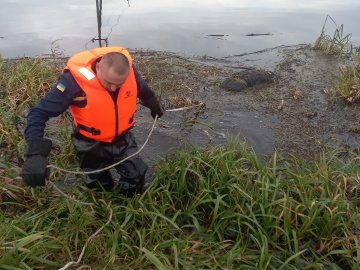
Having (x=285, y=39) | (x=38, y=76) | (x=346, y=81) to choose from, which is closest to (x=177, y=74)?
(x=38, y=76)

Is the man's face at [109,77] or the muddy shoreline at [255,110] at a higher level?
the man's face at [109,77]

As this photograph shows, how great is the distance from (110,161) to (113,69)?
0.96 metres

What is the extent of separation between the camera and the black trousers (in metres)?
3.14

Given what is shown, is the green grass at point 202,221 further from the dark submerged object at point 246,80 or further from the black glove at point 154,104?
the dark submerged object at point 246,80

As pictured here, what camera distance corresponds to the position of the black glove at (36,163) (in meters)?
2.56

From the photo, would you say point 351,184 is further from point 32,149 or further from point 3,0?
point 3,0

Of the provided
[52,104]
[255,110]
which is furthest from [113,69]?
[255,110]

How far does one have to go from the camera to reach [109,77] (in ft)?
8.96

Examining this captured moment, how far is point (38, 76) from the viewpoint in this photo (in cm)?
529

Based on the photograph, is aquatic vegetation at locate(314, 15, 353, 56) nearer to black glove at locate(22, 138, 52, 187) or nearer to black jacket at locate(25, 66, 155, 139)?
black jacket at locate(25, 66, 155, 139)

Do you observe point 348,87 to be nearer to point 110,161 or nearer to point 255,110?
point 255,110

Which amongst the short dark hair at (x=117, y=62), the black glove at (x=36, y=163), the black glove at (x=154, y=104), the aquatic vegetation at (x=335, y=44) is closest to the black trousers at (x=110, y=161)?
the black glove at (x=154, y=104)

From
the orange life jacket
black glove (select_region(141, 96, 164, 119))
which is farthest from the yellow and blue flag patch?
black glove (select_region(141, 96, 164, 119))

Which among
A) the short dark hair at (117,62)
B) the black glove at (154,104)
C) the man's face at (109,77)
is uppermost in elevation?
the short dark hair at (117,62)
